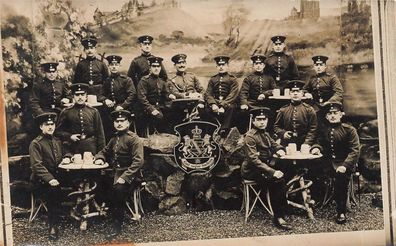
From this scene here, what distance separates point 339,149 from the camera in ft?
6.41

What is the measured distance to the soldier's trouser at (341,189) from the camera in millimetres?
1951

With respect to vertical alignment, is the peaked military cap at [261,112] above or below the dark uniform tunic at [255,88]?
below

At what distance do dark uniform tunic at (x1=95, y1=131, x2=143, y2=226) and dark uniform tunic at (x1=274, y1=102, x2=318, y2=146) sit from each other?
0.50 m

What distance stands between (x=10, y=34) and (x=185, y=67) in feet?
1.98

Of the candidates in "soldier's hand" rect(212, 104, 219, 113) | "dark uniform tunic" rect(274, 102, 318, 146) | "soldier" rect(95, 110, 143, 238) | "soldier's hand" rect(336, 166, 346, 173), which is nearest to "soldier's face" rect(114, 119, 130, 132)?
"soldier" rect(95, 110, 143, 238)

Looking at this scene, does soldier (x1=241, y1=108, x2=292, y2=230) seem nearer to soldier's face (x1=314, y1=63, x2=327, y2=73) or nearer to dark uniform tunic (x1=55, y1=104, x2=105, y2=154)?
soldier's face (x1=314, y1=63, x2=327, y2=73)

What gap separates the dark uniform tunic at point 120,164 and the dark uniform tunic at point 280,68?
534 mm

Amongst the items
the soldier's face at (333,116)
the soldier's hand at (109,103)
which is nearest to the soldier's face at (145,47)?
the soldier's hand at (109,103)

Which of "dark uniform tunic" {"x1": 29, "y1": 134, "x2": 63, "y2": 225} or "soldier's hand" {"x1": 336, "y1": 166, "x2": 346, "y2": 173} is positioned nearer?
"dark uniform tunic" {"x1": 29, "y1": 134, "x2": 63, "y2": 225}

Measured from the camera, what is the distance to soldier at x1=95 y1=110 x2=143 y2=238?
1.86 m

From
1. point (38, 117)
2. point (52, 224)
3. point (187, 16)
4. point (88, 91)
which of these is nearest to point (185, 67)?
point (187, 16)

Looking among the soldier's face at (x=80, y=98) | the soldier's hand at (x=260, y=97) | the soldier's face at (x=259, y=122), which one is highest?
the soldier's face at (x=80, y=98)

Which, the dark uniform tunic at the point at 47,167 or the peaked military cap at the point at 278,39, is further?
the peaked military cap at the point at 278,39

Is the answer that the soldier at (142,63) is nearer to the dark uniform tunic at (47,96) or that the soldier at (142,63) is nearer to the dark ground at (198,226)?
the dark uniform tunic at (47,96)
